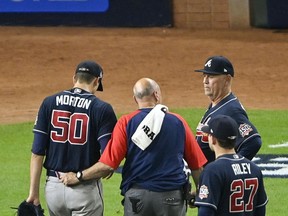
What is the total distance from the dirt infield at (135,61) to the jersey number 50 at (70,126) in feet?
28.8

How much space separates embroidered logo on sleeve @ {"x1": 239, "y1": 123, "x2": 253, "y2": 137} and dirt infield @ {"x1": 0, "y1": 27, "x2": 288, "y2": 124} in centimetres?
919

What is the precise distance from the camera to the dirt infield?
59.9ft

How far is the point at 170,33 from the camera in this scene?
23969 millimetres

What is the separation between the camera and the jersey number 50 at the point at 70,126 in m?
7.64

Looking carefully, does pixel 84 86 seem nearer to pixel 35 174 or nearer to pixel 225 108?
pixel 35 174

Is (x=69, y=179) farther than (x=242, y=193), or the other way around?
(x=69, y=179)

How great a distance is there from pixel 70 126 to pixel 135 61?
13860 millimetres

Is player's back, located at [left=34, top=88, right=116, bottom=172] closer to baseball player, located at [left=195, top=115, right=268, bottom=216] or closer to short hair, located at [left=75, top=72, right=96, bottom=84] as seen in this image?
short hair, located at [left=75, top=72, right=96, bottom=84]

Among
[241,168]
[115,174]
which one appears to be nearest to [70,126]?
[241,168]

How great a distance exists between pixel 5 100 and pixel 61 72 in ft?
8.61

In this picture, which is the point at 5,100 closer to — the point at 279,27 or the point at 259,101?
the point at 259,101

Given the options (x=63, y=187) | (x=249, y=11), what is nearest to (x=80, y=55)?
(x=249, y=11)

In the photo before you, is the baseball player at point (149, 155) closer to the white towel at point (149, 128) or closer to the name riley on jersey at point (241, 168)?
the white towel at point (149, 128)

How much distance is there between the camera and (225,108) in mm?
7664
